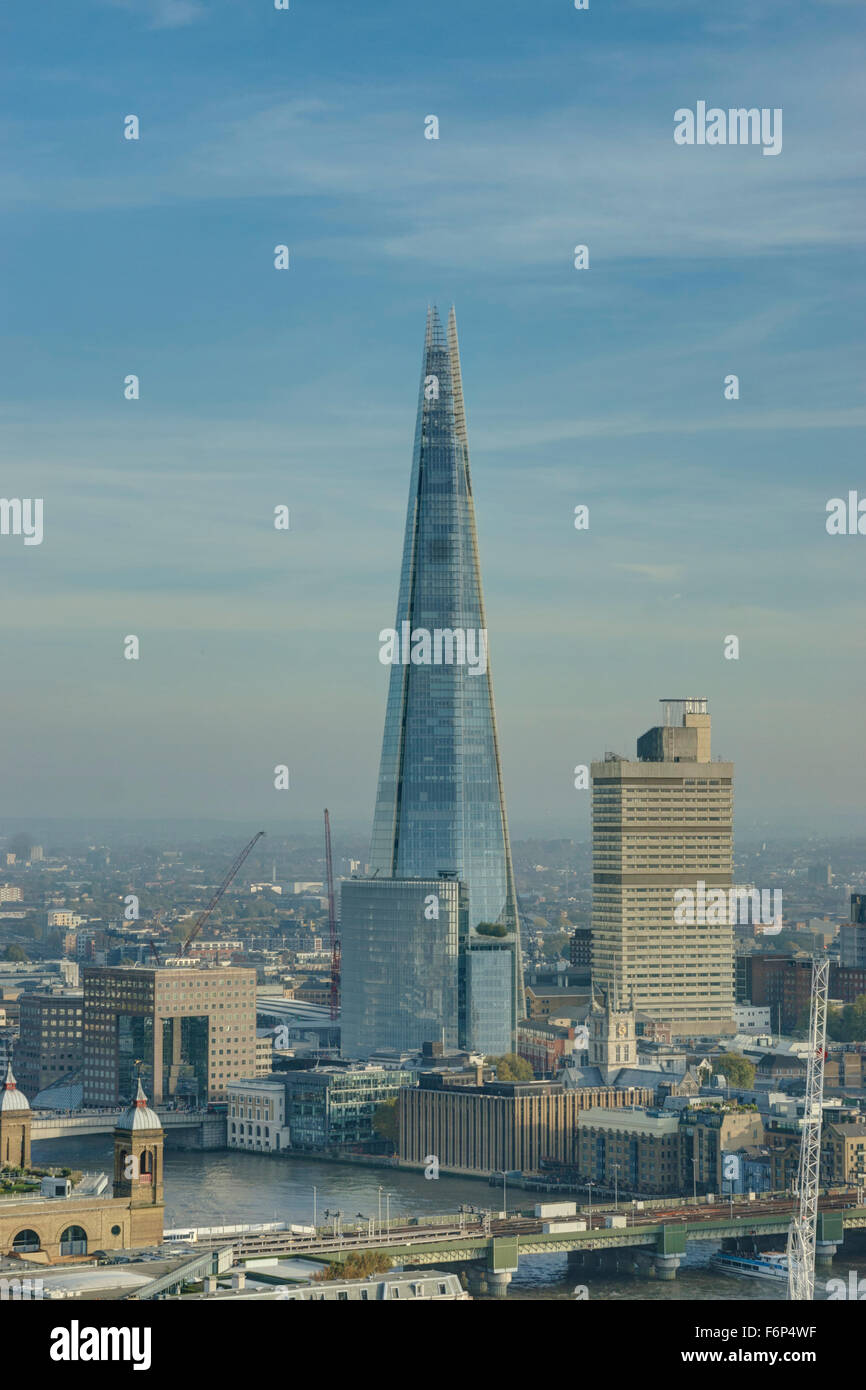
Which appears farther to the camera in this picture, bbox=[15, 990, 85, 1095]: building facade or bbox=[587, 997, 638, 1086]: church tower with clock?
bbox=[15, 990, 85, 1095]: building facade

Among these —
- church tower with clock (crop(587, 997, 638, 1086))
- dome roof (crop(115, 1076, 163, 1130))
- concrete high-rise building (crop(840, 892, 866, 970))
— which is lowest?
church tower with clock (crop(587, 997, 638, 1086))

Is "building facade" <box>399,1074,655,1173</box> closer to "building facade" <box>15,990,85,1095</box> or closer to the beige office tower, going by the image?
"building facade" <box>15,990,85,1095</box>

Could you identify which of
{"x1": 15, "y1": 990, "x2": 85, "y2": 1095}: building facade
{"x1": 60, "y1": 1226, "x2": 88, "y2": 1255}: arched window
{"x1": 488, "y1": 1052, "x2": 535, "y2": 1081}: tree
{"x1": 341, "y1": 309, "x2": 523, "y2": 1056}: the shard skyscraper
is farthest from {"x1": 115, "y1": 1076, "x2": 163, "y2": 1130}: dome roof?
{"x1": 15, "y1": 990, "x2": 85, "y2": 1095}: building facade

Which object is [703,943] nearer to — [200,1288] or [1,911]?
[200,1288]

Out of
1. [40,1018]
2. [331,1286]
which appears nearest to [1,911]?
[40,1018]

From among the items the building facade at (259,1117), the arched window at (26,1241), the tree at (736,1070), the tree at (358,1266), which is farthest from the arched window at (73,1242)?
the tree at (736,1070)

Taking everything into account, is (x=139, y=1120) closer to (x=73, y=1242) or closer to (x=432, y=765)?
(x=73, y=1242)
